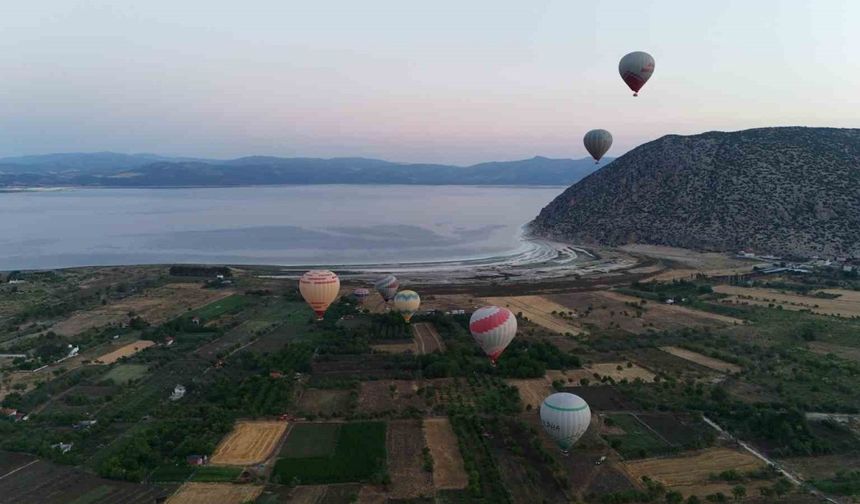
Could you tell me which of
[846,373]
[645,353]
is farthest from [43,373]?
[846,373]

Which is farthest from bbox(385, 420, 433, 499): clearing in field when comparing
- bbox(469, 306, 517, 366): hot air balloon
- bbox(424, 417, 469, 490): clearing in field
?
bbox(469, 306, 517, 366): hot air balloon

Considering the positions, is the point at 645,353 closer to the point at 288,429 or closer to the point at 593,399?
the point at 593,399

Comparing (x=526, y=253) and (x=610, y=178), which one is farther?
(x=610, y=178)

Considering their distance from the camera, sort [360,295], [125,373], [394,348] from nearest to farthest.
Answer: [125,373] → [394,348] → [360,295]

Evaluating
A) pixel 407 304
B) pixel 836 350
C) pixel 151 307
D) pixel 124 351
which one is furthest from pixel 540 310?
pixel 151 307

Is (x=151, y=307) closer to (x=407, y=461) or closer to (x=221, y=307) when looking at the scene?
(x=221, y=307)

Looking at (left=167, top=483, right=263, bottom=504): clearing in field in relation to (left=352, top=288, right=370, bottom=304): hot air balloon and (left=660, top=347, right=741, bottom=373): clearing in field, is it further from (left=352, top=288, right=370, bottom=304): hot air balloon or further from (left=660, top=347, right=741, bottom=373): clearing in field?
(left=352, top=288, right=370, bottom=304): hot air balloon

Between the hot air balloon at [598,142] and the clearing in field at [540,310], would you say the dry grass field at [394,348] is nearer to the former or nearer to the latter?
the clearing in field at [540,310]
